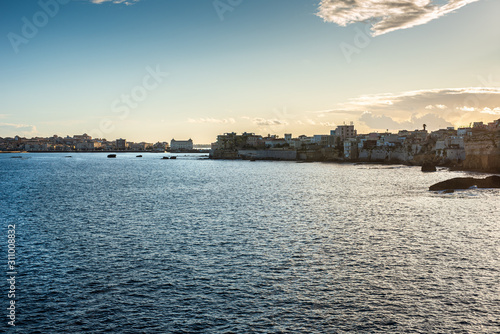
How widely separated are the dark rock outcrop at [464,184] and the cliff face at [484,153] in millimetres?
30919

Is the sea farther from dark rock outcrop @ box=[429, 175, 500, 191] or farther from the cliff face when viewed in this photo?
the cliff face

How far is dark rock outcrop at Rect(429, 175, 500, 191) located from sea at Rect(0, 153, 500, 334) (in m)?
17.9

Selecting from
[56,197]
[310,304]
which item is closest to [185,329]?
[310,304]

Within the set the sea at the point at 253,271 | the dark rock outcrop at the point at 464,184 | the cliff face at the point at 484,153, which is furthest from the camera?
the cliff face at the point at 484,153

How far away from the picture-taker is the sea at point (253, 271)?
1453 centimetres

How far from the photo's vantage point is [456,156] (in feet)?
400

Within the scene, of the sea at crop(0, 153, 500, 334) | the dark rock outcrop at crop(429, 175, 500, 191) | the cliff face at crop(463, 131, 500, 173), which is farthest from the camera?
the cliff face at crop(463, 131, 500, 173)

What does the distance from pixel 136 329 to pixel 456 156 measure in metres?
128

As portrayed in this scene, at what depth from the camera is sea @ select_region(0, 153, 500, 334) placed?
1453 cm

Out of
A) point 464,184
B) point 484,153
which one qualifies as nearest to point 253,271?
point 464,184

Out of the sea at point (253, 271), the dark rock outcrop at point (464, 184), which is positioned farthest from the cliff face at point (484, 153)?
the sea at point (253, 271)

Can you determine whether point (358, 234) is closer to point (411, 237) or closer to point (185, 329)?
point (411, 237)

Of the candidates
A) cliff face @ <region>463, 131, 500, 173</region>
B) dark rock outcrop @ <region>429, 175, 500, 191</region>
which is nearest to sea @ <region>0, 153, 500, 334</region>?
dark rock outcrop @ <region>429, 175, 500, 191</region>

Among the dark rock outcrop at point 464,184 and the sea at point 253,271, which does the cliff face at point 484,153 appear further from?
the sea at point 253,271
